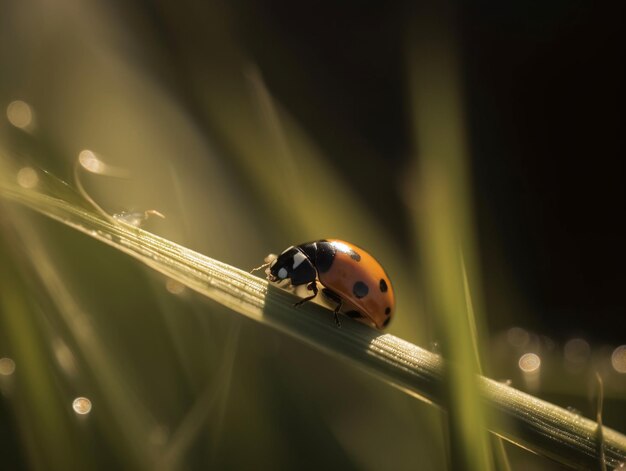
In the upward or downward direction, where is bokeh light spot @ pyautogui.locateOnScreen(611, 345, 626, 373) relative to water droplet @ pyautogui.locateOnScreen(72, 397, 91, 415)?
upward

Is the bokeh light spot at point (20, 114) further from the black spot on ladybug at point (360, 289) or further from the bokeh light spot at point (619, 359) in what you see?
the bokeh light spot at point (619, 359)

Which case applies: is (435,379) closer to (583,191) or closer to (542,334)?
(542,334)

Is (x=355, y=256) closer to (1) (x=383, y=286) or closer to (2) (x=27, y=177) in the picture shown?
(1) (x=383, y=286)

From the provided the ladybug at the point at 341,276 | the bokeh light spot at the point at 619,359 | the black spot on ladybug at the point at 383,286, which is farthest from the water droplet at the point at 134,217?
the bokeh light spot at the point at 619,359

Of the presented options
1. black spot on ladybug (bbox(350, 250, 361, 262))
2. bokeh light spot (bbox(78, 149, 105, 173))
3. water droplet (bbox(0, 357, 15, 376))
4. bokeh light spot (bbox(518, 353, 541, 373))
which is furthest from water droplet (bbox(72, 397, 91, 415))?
bokeh light spot (bbox(518, 353, 541, 373))

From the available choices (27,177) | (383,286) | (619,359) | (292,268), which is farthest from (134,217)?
(619,359)

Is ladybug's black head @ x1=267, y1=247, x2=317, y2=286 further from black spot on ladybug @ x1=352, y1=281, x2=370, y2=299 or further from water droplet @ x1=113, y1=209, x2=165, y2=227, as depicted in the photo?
water droplet @ x1=113, y1=209, x2=165, y2=227
